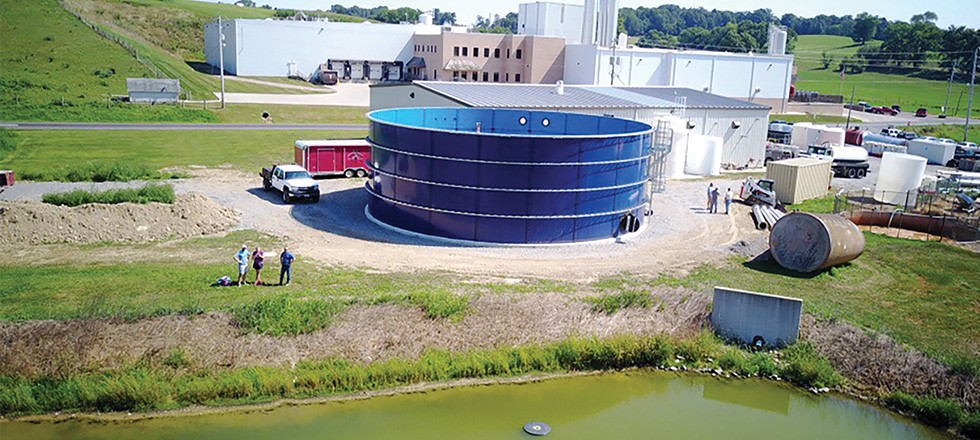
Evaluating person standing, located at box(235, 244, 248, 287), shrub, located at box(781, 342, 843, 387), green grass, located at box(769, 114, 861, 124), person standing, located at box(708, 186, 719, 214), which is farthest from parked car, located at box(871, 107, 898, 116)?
person standing, located at box(235, 244, 248, 287)

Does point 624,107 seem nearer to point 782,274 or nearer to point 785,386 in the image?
point 782,274

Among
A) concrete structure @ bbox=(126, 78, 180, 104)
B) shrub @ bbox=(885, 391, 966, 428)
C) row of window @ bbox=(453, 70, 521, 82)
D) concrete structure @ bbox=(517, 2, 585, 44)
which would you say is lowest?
shrub @ bbox=(885, 391, 966, 428)

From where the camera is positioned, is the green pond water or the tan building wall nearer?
the green pond water

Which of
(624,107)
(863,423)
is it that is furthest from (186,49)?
(863,423)

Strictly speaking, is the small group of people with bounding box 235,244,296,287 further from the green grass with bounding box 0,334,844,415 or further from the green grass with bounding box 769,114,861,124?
the green grass with bounding box 769,114,861,124

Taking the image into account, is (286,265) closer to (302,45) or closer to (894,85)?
(302,45)
